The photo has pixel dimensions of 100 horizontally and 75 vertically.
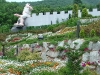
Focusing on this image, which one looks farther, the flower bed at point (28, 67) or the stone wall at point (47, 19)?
the stone wall at point (47, 19)

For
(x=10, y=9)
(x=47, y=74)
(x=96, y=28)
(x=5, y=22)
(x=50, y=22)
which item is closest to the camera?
(x=47, y=74)

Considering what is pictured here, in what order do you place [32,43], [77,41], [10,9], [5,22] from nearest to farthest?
1. [77,41]
2. [32,43]
3. [5,22]
4. [10,9]

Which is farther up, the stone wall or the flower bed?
the stone wall

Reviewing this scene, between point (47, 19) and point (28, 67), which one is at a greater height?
point (47, 19)

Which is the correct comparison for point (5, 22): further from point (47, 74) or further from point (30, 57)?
point (47, 74)

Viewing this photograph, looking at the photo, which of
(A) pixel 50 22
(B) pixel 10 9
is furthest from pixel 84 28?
(B) pixel 10 9

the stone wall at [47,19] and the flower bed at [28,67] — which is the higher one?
the stone wall at [47,19]

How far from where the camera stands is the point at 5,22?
4628 centimetres

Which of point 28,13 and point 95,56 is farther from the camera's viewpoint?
point 28,13

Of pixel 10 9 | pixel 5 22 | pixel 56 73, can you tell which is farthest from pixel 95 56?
pixel 10 9

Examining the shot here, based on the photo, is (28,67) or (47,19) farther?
(47,19)

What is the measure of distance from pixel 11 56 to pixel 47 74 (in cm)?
957

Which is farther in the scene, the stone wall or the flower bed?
the stone wall

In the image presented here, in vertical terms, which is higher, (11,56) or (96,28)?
(96,28)
